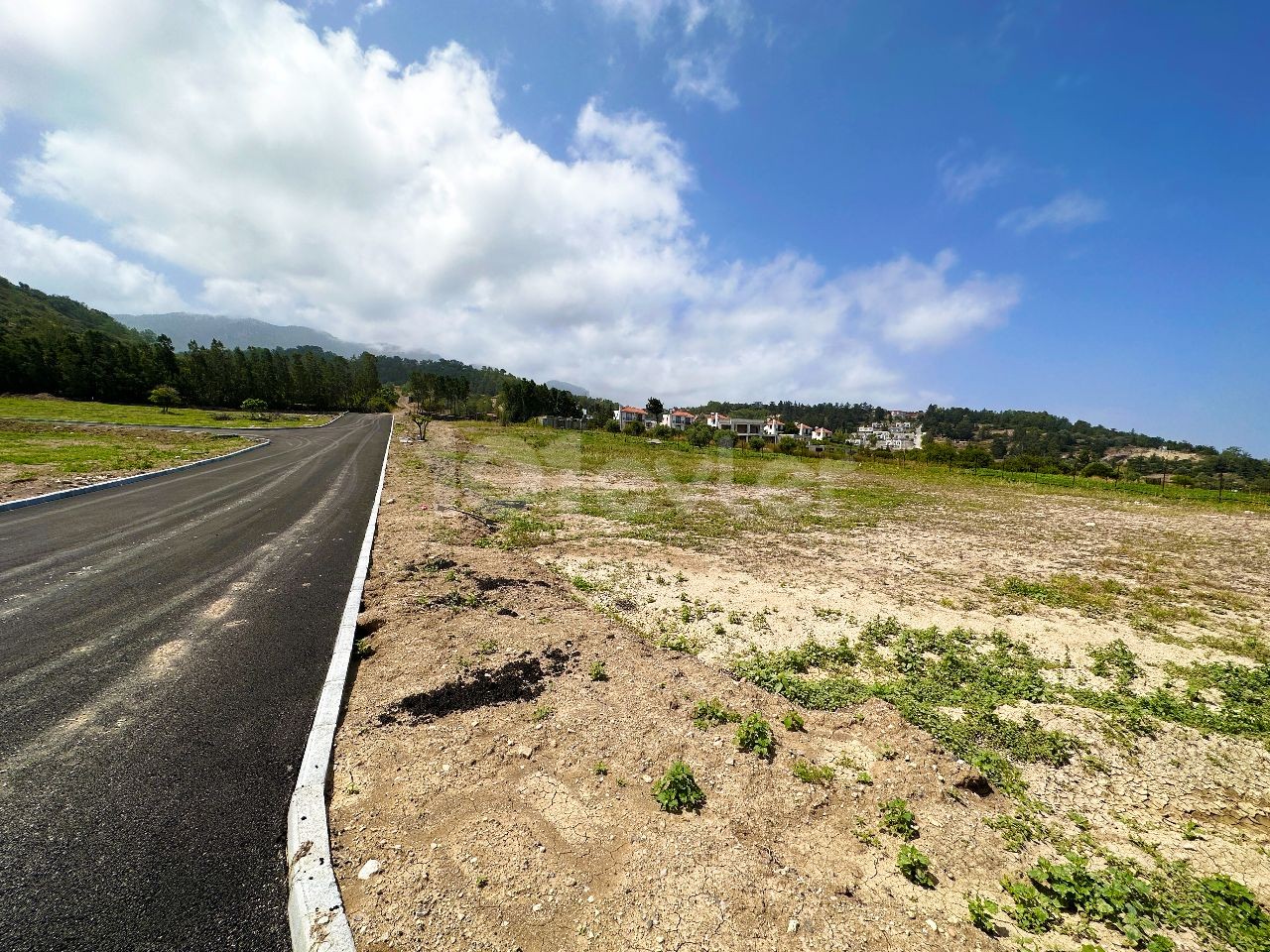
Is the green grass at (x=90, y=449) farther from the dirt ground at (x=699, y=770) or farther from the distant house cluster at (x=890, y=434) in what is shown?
the distant house cluster at (x=890, y=434)

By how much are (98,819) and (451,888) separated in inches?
105

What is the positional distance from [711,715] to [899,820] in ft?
5.92

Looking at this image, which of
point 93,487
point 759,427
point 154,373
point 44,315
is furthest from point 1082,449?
point 44,315

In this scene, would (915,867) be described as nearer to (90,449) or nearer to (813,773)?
(813,773)

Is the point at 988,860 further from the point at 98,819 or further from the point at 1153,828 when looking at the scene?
the point at 98,819

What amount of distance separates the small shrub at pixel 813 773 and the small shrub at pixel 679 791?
0.99 m

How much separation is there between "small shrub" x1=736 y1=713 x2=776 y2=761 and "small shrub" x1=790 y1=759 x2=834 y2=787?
10.2 inches

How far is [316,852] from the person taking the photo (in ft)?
9.82

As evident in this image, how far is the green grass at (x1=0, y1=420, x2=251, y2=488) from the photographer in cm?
1633

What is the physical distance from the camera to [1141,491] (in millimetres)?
35219

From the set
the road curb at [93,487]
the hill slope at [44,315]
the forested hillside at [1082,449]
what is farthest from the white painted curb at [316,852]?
the hill slope at [44,315]

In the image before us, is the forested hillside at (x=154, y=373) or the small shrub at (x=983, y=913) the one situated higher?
the forested hillside at (x=154, y=373)

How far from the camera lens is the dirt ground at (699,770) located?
2869 mm

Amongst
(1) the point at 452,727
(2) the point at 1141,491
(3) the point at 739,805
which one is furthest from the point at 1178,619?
(2) the point at 1141,491
